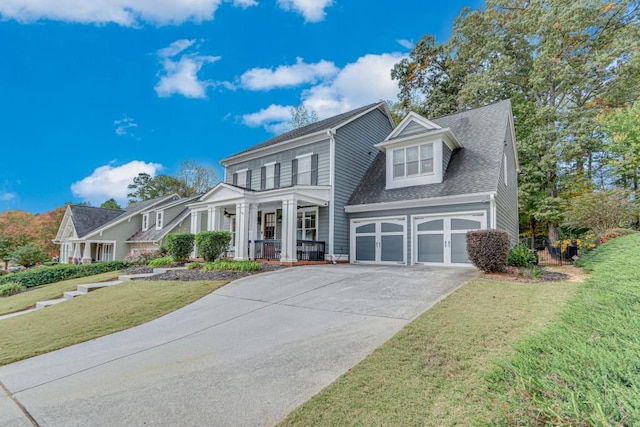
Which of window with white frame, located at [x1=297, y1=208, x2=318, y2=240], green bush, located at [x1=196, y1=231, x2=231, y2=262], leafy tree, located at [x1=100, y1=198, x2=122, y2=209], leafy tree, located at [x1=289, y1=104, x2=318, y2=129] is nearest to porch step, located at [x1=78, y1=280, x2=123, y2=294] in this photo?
green bush, located at [x1=196, y1=231, x2=231, y2=262]

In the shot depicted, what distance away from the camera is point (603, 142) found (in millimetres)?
17656

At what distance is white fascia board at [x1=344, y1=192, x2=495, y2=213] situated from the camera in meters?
11.5

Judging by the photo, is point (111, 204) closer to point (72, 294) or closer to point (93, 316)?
point (72, 294)

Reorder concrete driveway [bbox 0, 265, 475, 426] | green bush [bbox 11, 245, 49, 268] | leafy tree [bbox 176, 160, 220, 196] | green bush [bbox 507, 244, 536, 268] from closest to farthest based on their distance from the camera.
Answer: concrete driveway [bbox 0, 265, 475, 426] < green bush [bbox 507, 244, 536, 268] < green bush [bbox 11, 245, 49, 268] < leafy tree [bbox 176, 160, 220, 196]

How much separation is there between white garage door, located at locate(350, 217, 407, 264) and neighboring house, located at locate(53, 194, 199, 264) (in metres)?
16.4

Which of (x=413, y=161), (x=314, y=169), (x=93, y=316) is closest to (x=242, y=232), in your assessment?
(x=314, y=169)

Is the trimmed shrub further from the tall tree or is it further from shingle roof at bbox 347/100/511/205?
the tall tree

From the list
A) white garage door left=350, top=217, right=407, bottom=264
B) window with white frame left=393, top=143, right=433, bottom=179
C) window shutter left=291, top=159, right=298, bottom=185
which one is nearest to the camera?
white garage door left=350, top=217, right=407, bottom=264

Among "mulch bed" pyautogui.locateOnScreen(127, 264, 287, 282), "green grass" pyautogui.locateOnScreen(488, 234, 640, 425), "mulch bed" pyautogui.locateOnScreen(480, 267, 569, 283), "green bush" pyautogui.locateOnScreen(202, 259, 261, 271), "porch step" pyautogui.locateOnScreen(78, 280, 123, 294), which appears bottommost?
"porch step" pyautogui.locateOnScreen(78, 280, 123, 294)

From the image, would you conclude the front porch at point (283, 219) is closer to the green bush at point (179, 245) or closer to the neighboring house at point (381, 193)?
the neighboring house at point (381, 193)

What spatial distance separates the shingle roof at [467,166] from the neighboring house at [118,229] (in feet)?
54.1

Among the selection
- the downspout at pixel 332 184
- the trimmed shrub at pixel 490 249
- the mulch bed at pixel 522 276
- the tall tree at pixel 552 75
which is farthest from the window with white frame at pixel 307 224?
the tall tree at pixel 552 75

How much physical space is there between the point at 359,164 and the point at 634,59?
609 inches

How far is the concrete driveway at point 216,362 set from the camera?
324cm
